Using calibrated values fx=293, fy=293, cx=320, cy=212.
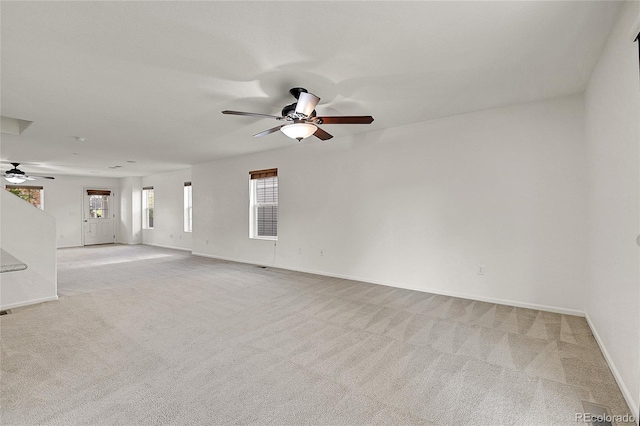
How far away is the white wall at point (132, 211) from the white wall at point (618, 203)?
11.8 metres

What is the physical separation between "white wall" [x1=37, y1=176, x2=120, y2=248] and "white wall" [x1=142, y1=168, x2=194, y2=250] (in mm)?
2263

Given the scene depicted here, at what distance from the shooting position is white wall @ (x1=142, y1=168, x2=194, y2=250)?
8.79 meters

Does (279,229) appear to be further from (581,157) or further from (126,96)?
(581,157)

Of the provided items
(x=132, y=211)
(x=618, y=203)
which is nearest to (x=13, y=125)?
(x=132, y=211)

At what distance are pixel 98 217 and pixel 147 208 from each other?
6.13ft

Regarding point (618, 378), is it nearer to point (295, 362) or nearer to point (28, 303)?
point (295, 362)

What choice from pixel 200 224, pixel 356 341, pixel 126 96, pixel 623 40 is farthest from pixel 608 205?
pixel 200 224

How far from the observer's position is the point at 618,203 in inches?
83.0

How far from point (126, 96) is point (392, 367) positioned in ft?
12.5

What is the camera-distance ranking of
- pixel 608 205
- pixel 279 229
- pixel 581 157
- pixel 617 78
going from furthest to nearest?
pixel 279 229 < pixel 581 157 < pixel 608 205 < pixel 617 78

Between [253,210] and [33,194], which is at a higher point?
[33,194]

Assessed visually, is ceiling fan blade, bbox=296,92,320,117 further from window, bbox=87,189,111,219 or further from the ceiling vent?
window, bbox=87,189,111,219

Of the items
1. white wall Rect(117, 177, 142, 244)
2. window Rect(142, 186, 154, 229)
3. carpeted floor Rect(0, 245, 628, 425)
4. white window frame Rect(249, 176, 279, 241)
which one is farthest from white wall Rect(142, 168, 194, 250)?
carpeted floor Rect(0, 245, 628, 425)

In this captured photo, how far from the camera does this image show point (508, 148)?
365cm
